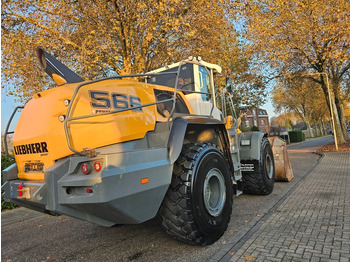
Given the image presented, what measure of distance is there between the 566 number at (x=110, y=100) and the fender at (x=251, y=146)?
358 centimetres

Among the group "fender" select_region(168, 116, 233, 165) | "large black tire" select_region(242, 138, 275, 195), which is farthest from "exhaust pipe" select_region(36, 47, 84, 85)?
"large black tire" select_region(242, 138, 275, 195)

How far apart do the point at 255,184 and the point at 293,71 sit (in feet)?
50.7

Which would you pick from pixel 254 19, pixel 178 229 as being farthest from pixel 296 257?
pixel 254 19

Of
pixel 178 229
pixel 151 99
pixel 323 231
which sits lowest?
pixel 323 231

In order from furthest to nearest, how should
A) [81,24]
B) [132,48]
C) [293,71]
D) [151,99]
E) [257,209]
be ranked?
[293,71] < [132,48] < [81,24] < [257,209] < [151,99]

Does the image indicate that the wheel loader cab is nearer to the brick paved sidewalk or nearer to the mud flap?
the brick paved sidewalk

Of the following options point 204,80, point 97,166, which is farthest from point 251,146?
point 97,166

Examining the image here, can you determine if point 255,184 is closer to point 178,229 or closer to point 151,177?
point 178,229

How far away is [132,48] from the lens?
10570mm

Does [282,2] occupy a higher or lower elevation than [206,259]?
higher

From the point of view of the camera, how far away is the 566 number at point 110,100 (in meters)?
2.99

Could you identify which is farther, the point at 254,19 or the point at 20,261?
the point at 254,19

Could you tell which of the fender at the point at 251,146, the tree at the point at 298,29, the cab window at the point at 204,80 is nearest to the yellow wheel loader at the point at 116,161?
the cab window at the point at 204,80

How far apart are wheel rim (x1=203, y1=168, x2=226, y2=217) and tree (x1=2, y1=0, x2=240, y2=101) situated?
662 cm
